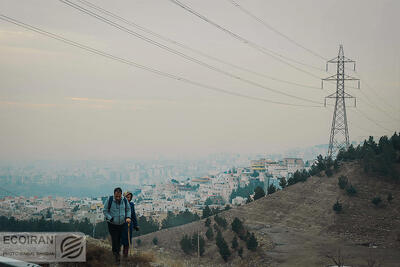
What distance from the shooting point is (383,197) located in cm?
3338

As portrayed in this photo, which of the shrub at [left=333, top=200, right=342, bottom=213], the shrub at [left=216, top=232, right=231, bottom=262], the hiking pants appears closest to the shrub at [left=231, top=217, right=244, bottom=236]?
the shrub at [left=216, top=232, right=231, bottom=262]

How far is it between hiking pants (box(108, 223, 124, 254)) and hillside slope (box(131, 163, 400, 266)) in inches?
481

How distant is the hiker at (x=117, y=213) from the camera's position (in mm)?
8711

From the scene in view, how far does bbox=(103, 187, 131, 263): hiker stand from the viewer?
8711 mm

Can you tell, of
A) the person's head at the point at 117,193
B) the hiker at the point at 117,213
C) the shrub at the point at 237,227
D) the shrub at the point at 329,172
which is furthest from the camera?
the shrub at the point at 329,172

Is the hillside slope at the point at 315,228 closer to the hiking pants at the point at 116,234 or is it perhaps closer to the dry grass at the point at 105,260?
the dry grass at the point at 105,260

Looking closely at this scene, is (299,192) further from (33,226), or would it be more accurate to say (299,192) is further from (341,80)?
(33,226)

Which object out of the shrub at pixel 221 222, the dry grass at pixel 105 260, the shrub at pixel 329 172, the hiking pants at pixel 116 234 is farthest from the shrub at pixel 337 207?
the hiking pants at pixel 116 234

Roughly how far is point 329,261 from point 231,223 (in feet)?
38.0

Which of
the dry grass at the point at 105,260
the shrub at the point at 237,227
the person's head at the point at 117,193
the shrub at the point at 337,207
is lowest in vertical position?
the shrub at the point at 237,227

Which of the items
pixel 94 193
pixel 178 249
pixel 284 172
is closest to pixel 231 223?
pixel 178 249

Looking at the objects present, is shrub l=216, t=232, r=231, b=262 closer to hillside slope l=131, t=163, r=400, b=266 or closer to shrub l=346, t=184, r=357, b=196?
hillside slope l=131, t=163, r=400, b=266

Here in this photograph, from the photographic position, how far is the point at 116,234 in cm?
898

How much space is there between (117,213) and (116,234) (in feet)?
1.74
